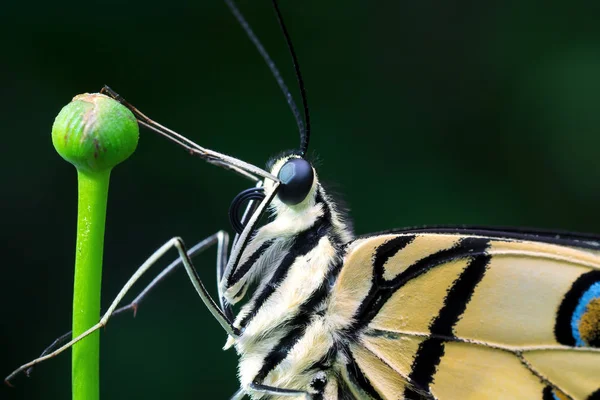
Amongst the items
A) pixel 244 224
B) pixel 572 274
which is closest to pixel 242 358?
pixel 244 224

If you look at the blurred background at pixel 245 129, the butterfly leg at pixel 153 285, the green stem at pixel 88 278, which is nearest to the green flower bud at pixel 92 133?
the green stem at pixel 88 278

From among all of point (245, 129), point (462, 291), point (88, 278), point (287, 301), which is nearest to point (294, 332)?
point (287, 301)

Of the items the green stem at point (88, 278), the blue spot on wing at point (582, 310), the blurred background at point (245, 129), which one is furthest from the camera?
the blurred background at point (245, 129)

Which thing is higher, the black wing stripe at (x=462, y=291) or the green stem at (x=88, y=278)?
the green stem at (x=88, y=278)

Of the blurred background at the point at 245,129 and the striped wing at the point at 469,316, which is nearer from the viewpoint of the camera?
the striped wing at the point at 469,316

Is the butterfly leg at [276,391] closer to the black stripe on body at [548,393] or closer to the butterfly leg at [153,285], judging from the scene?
the butterfly leg at [153,285]

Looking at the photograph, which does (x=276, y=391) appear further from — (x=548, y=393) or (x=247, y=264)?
(x=548, y=393)

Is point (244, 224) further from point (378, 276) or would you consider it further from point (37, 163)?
point (37, 163)
